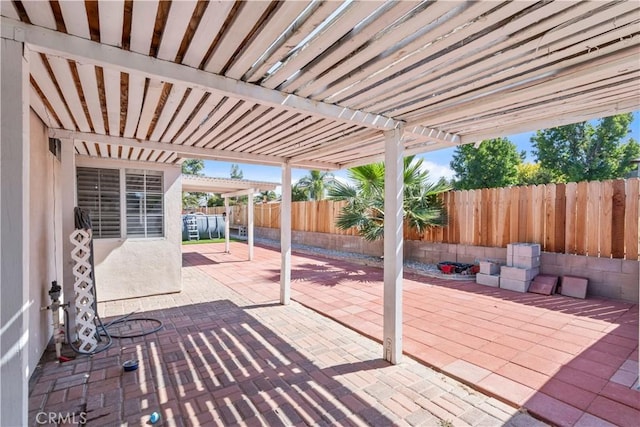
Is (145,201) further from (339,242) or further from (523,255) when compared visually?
(523,255)

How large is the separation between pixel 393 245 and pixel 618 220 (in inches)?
178

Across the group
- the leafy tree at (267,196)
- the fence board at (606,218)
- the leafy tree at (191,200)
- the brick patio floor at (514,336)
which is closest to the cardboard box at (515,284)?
the brick patio floor at (514,336)

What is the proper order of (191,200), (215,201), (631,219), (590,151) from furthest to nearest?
1. (191,200)
2. (215,201)
3. (590,151)
4. (631,219)

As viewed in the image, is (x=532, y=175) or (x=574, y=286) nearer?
(x=574, y=286)

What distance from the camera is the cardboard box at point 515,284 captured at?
552cm

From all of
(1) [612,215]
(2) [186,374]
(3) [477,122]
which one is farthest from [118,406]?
(1) [612,215]

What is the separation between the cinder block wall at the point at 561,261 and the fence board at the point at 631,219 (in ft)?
0.67

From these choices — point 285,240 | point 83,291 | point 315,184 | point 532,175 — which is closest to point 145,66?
point 83,291

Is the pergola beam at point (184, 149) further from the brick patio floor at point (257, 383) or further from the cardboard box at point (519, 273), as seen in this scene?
the cardboard box at point (519, 273)

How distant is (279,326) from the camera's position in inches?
165

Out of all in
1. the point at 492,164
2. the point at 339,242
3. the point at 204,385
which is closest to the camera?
the point at 204,385

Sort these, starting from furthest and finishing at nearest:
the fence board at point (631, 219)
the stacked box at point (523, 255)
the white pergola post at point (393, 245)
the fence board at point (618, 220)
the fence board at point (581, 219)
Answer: the stacked box at point (523, 255), the fence board at point (581, 219), the fence board at point (618, 220), the fence board at point (631, 219), the white pergola post at point (393, 245)

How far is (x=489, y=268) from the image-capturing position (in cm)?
612

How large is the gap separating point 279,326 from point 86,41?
11.9 ft
